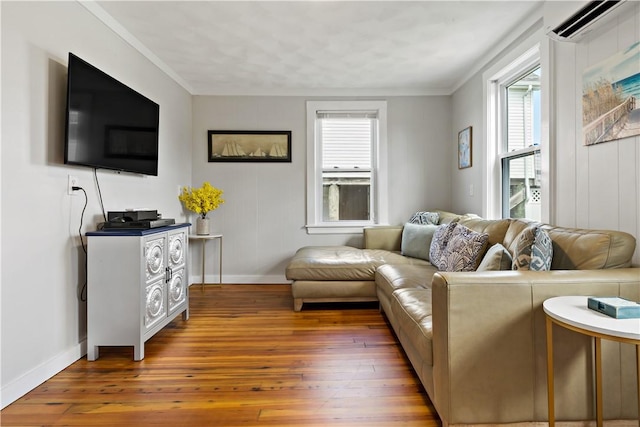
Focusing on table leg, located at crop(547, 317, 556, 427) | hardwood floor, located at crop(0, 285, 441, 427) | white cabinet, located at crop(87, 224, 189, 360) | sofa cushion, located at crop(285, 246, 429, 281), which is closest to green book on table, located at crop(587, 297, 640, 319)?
table leg, located at crop(547, 317, 556, 427)

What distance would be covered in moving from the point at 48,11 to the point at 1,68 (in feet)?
1.77

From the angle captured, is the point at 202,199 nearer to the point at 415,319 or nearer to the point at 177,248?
the point at 177,248

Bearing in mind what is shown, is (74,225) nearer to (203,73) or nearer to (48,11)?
(48,11)

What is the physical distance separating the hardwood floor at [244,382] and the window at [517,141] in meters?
1.56

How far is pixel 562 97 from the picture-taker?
2.10m

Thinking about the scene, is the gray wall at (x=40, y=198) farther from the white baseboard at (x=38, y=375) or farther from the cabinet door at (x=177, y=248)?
the cabinet door at (x=177, y=248)

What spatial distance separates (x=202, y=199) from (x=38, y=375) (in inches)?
86.3

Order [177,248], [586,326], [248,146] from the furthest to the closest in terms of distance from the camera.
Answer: [248,146] → [177,248] → [586,326]

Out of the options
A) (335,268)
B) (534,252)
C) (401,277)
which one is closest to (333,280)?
(335,268)

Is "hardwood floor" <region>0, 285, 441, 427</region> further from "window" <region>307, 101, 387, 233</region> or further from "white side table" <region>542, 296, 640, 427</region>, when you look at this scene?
"window" <region>307, 101, 387, 233</region>

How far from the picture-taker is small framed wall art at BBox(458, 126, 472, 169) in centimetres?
354

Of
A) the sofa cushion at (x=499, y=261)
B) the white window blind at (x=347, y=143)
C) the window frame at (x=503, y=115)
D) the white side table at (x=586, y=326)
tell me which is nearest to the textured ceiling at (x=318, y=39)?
the window frame at (x=503, y=115)

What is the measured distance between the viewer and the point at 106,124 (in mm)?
→ 2256

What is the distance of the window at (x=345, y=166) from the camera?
161 inches
